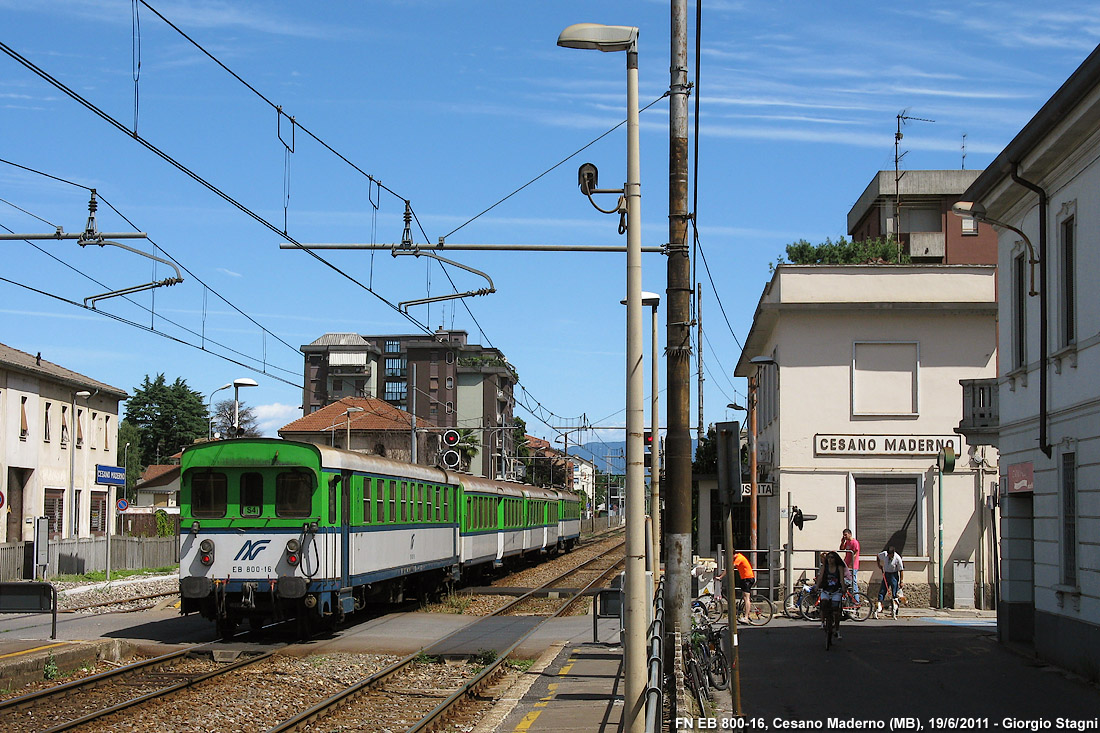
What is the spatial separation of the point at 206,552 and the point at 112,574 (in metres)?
21.2

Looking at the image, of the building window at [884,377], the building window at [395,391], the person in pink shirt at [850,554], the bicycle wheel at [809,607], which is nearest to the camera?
the bicycle wheel at [809,607]

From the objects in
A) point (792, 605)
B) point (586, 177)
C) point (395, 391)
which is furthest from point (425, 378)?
point (586, 177)

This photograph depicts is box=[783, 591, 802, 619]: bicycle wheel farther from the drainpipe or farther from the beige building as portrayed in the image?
the drainpipe

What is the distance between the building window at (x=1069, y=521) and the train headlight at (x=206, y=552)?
12154 mm

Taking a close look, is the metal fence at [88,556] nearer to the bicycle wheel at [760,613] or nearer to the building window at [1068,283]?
the bicycle wheel at [760,613]

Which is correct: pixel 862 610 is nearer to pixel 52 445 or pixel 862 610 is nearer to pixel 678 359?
pixel 678 359

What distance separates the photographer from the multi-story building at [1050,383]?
542 inches

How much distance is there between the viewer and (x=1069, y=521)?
14961mm

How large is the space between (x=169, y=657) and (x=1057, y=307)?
40.9 ft

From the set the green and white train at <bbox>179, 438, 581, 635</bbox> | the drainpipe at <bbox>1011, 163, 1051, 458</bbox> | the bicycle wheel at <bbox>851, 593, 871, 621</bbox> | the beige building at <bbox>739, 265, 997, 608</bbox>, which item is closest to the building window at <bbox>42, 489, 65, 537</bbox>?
the green and white train at <bbox>179, 438, 581, 635</bbox>

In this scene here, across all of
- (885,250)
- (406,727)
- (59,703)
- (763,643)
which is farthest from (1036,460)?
(885,250)

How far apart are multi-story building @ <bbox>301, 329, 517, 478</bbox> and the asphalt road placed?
90.9m

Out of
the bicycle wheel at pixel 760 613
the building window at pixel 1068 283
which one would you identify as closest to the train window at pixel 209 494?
the bicycle wheel at pixel 760 613

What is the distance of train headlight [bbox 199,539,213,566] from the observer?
59.4 feet
